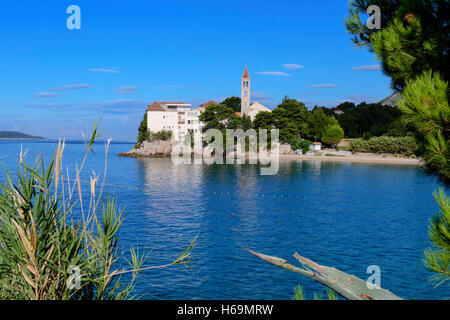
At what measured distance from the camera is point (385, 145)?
69.5 meters

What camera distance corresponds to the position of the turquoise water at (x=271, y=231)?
13.2 meters

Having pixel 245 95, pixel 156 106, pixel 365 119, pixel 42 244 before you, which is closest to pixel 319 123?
pixel 365 119

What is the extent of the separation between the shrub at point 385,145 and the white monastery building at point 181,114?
21.8m

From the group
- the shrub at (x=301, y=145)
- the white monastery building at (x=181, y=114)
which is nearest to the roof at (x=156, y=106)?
the white monastery building at (x=181, y=114)

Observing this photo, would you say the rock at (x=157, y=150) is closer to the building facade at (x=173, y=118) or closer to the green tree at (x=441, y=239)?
the building facade at (x=173, y=118)

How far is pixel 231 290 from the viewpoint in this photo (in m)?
12.5

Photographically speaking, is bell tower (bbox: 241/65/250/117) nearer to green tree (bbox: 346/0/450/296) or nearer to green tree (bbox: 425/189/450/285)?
green tree (bbox: 346/0/450/296)

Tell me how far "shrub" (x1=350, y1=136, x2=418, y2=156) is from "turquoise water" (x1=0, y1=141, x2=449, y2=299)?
30.5 m

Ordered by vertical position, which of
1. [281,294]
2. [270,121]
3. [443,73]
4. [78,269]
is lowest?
[281,294]

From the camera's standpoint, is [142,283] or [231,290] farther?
[142,283]

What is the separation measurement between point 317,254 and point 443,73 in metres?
12.5

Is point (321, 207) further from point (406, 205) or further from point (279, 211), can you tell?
point (406, 205)

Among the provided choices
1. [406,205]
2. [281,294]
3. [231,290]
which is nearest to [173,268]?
[231,290]

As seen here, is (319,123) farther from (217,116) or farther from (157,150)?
(157,150)
